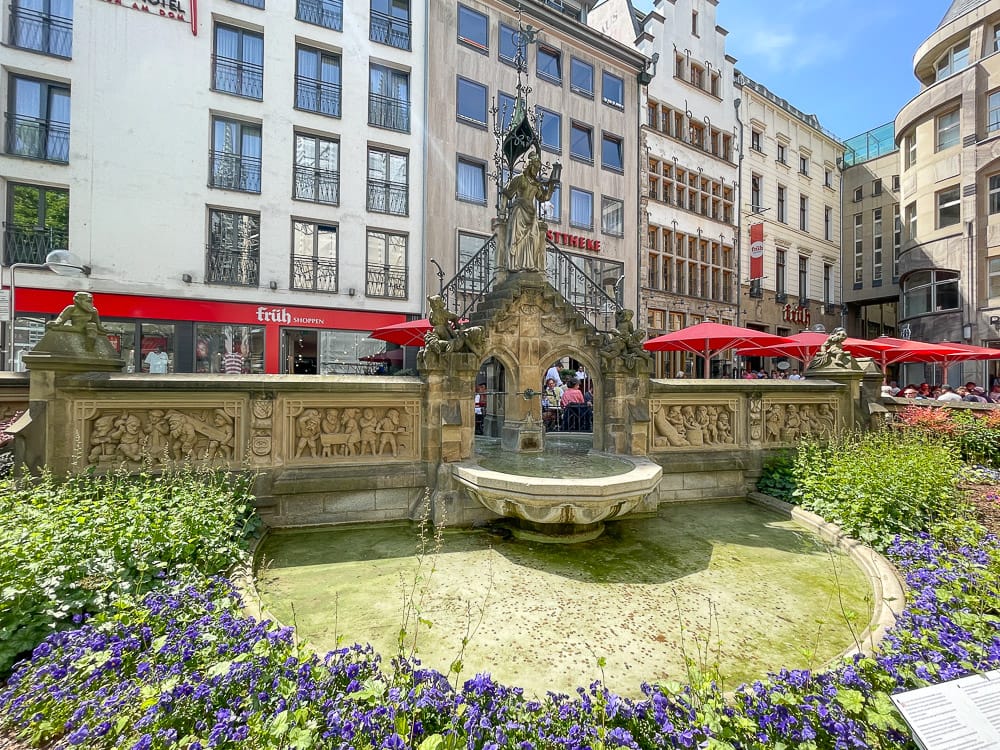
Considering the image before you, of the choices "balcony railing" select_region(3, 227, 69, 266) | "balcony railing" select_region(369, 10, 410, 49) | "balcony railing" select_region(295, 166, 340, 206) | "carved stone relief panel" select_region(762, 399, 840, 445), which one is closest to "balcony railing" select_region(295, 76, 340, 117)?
"balcony railing" select_region(295, 166, 340, 206)

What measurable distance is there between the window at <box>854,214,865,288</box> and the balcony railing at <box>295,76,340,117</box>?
34802 millimetres

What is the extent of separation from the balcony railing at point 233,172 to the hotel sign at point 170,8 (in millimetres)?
4008

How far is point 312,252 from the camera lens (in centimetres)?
1684

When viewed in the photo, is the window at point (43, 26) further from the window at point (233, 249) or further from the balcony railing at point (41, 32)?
the window at point (233, 249)

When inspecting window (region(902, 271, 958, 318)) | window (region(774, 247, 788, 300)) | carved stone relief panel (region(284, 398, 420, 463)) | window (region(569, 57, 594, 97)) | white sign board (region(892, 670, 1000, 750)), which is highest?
window (region(569, 57, 594, 97))

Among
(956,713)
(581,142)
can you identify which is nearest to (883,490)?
(956,713)

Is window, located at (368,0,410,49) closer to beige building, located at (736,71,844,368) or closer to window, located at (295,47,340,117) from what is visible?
window, located at (295,47,340,117)

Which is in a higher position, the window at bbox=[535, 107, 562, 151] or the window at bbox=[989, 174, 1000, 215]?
the window at bbox=[535, 107, 562, 151]

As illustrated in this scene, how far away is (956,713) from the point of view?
217 cm

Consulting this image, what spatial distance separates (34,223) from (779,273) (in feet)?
115

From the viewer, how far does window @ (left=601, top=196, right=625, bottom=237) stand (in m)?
22.0

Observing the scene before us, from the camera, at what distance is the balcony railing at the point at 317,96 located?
55.3 ft

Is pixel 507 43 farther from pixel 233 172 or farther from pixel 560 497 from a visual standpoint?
pixel 560 497

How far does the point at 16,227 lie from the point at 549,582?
60.4 feet
